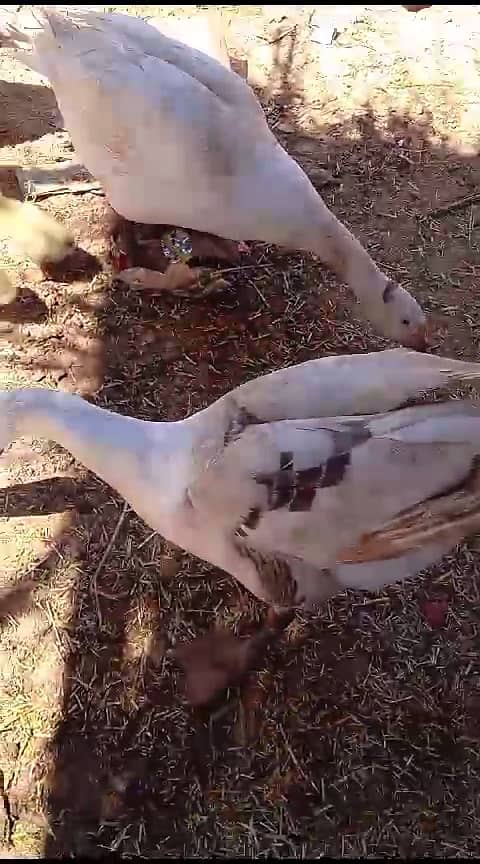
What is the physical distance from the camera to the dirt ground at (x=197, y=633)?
8.59 feet

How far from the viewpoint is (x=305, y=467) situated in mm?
2359

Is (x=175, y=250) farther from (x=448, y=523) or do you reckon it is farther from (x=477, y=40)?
(x=477, y=40)

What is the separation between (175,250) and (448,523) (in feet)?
7.14

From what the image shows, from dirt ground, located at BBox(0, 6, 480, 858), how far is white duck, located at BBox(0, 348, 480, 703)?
25cm

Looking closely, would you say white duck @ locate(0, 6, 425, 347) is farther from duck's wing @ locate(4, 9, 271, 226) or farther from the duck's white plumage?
the duck's white plumage

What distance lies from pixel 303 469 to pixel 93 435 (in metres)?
0.72

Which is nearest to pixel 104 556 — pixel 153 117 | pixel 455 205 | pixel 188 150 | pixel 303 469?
pixel 303 469

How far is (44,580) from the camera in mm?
3027

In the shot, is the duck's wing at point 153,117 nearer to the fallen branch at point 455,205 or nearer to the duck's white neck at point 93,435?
the fallen branch at point 455,205

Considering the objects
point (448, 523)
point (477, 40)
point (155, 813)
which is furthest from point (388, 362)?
point (477, 40)

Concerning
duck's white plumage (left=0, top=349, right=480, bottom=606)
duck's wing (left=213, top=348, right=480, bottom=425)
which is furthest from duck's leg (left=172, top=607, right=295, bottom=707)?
duck's wing (left=213, top=348, right=480, bottom=425)

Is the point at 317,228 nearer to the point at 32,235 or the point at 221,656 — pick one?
the point at 32,235

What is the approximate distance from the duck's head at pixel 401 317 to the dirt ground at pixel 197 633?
33 cm

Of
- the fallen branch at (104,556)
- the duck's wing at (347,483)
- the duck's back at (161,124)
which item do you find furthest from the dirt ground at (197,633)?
the duck's wing at (347,483)
